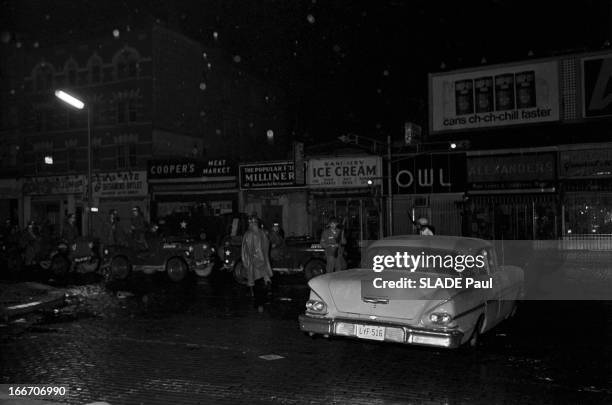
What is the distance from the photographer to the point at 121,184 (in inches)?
1220

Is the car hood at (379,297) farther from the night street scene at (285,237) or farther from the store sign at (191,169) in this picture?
the store sign at (191,169)

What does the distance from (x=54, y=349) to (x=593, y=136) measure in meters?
22.6

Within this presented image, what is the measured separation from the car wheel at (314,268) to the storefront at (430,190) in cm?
954

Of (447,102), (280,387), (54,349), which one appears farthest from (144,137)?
(280,387)

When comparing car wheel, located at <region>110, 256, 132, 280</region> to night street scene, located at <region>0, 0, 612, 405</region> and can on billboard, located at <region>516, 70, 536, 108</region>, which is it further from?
can on billboard, located at <region>516, 70, 536, 108</region>

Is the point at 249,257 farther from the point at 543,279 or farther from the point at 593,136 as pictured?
the point at 593,136

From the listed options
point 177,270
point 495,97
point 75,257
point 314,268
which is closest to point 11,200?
point 75,257

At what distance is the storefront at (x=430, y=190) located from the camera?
2428 centimetres

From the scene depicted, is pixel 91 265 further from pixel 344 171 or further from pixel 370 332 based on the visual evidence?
pixel 370 332

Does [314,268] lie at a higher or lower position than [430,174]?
lower

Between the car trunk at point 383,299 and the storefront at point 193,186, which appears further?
the storefront at point 193,186

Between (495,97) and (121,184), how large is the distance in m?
19.7

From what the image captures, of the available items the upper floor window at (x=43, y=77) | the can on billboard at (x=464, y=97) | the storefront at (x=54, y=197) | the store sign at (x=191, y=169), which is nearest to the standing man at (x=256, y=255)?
the store sign at (x=191, y=169)

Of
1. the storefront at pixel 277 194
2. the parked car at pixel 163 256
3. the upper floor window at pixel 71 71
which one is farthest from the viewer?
the upper floor window at pixel 71 71
